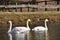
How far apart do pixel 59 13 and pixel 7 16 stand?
4.35 meters

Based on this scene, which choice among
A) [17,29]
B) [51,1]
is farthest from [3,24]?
[51,1]

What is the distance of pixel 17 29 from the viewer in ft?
85.9

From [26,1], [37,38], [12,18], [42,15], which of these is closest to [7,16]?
[12,18]

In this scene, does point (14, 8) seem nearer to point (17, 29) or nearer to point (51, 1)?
point (51, 1)

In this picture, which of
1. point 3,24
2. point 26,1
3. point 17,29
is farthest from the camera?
point 26,1

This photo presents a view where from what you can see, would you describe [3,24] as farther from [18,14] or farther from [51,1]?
[51,1]

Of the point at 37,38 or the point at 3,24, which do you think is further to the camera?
the point at 3,24

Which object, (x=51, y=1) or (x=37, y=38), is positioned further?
(x=51, y=1)

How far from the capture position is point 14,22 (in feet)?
109

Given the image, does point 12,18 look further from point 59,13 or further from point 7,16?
point 59,13

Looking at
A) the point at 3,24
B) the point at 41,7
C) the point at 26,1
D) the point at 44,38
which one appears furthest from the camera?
the point at 26,1

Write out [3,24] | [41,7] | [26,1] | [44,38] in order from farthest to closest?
[26,1] → [41,7] → [3,24] → [44,38]

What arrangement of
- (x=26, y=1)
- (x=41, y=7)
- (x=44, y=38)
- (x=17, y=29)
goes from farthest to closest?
(x=26, y=1) → (x=41, y=7) → (x=17, y=29) → (x=44, y=38)

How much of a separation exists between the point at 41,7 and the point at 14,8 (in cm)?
285
